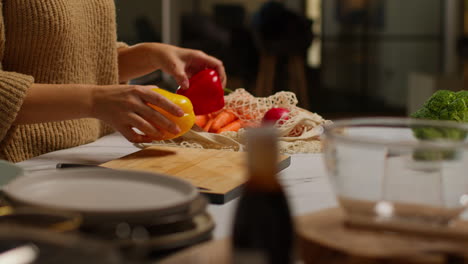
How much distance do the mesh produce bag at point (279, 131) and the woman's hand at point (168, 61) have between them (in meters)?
0.14

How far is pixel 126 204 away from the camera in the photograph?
2.06 feet

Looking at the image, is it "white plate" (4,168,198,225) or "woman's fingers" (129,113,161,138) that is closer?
"white plate" (4,168,198,225)

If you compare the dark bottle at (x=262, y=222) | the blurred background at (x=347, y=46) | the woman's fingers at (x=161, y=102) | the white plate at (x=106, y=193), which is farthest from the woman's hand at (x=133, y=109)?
the blurred background at (x=347, y=46)

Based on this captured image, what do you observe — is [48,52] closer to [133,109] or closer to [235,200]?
[133,109]

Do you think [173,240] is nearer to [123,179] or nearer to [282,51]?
[123,179]

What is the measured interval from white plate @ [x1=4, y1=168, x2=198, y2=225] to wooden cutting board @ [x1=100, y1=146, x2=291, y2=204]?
0.70ft

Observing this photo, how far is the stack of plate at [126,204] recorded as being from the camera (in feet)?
1.88

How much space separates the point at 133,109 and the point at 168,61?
1.56ft

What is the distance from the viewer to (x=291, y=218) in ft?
1.77

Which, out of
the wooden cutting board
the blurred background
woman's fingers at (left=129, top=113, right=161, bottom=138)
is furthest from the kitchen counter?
the blurred background

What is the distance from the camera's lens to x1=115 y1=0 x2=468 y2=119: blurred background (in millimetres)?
5980

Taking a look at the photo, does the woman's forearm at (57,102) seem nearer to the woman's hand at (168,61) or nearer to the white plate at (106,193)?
the woman's hand at (168,61)

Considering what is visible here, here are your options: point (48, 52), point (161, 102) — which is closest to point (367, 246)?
point (161, 102)

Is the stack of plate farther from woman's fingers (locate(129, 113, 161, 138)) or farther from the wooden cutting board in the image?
woman's fingers (locate(129, 113, 161, 138))
